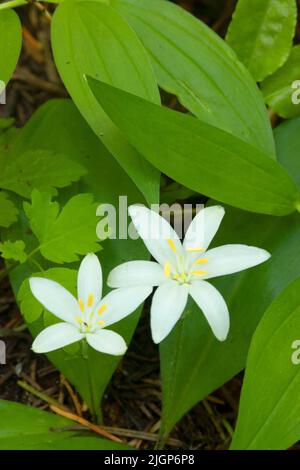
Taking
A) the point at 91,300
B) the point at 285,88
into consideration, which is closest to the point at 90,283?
the point at 91,300

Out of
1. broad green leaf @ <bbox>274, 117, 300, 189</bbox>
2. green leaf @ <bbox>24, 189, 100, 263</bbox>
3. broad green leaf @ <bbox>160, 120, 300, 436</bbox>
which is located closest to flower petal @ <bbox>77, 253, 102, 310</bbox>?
green leaf @ <bbox>24, 189, 100, 263</bbox>

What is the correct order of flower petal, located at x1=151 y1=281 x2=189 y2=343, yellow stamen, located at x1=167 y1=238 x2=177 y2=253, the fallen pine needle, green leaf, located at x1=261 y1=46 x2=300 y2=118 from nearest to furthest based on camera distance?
flower petal, located at x1=151 y1=281 x2=189 y2=343 → yellow stamen, located at x1=167 y1=238 x2=177 y2=253 → the fallen pine needle → green leaf, located at x1=261 y1=46 x2=300 y2=118

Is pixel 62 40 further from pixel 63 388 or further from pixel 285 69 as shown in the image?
pixel 63 388

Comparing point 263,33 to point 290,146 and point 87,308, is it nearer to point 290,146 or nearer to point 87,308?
point 290,146

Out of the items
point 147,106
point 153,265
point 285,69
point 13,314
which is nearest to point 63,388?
point 13,314

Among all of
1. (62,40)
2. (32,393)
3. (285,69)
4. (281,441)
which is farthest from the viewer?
(285,69)

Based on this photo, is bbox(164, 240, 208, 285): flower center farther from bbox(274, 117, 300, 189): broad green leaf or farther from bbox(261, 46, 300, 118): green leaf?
bbox(261, 46, 300, 118): green leaf
